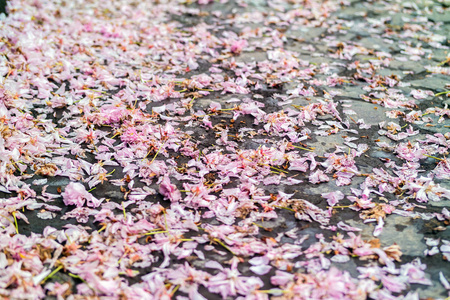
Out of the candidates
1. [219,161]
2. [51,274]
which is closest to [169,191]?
[219,161]

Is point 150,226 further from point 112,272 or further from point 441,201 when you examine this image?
point 441,201

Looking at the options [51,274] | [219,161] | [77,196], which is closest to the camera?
[51,274]

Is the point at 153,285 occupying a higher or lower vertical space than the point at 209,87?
lower

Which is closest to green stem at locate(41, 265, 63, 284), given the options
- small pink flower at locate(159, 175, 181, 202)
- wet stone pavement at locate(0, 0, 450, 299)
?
wet stone pavement at locate(0, 0, 450, 299)

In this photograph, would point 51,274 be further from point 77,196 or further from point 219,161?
point 219,161

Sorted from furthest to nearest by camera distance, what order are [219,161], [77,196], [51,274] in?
[219,161] → [77,196] → [51,274]

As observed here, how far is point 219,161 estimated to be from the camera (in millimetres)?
2488

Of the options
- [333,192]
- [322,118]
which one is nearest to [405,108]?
[322,118]

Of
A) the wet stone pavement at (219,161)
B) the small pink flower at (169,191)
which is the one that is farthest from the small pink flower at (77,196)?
the small pink flower at (169,191)

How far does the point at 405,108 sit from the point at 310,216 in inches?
61.7

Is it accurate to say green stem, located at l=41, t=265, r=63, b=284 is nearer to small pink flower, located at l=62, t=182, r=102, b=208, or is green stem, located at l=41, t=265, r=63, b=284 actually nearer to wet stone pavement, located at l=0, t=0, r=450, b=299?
wet stone pavement, located at l=0, t=0, r=450, b=299

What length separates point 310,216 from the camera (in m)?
2.13

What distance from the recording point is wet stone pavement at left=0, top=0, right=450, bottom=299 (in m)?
1.79

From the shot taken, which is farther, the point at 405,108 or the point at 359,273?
the point at 405,108
